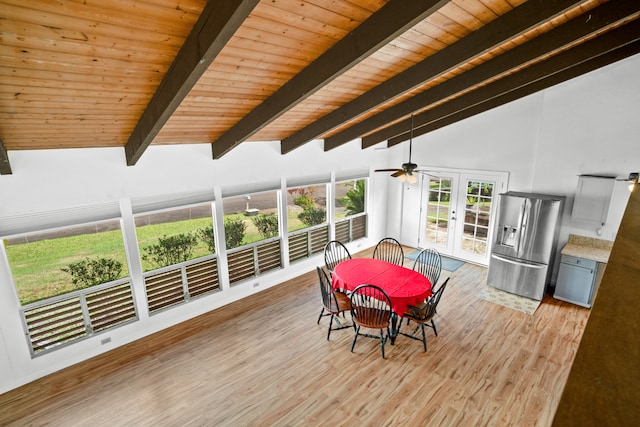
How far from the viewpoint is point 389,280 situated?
14.6 ft

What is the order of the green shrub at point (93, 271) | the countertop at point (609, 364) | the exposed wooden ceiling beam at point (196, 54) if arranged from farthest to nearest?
the green shrub at point (93, 271), the exposed wooden ceiling beam at point (196, 54), the countertop at point (609, 364)

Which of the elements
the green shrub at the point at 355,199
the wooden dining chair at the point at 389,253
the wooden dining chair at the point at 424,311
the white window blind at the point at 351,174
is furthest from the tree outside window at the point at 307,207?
the wooden dining chair at the point at 424,311

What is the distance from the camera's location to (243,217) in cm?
582

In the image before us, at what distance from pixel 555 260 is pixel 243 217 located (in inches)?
208

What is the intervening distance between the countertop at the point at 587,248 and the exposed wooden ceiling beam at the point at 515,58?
3128mm

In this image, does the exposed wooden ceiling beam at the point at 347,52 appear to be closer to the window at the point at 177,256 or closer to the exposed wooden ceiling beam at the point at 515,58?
the exposed wooden ceiling beam at the point at 515,58

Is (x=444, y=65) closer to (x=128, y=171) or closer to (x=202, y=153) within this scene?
(x=202, y=153)

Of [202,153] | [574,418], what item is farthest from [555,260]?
[574,418]

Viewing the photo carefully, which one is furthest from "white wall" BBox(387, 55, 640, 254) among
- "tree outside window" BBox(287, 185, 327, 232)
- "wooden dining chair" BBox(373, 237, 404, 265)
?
"tree outside window" BBox(287, 185, 327, 232)

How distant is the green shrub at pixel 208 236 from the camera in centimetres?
528

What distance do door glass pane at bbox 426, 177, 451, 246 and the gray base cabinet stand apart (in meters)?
2.24

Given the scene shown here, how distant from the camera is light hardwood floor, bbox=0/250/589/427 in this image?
3402mm

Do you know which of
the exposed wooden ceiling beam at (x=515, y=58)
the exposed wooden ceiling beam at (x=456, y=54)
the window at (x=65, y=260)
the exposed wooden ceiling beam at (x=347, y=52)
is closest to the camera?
the exposed wooden ceiling beam at (x=347, y=52)

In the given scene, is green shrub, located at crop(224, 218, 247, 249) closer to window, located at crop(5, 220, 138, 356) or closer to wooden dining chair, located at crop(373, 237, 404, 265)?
window, located at crop(5, 220, 138, 356)
